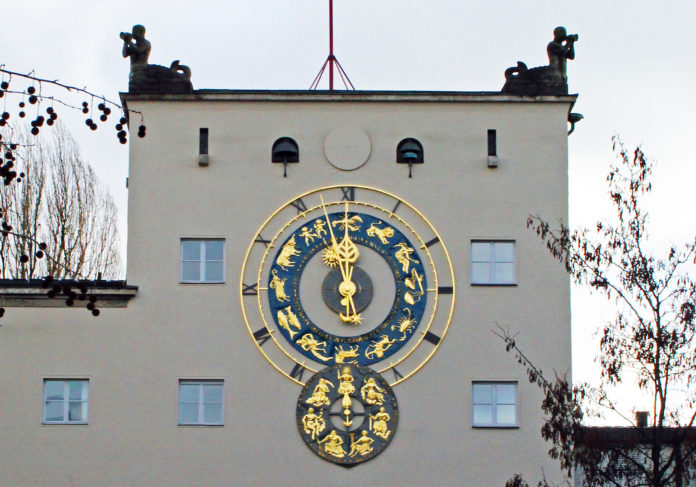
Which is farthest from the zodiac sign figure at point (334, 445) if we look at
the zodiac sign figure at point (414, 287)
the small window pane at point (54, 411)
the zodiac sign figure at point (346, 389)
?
the small window pane at point (54, 411)

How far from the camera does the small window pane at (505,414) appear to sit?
2919cm

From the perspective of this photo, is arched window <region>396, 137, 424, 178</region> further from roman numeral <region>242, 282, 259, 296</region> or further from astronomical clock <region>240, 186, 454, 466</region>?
roman numeral <region>242, 282, 259, 296</region>

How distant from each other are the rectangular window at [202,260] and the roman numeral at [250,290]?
1.52 feet

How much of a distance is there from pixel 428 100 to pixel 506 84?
61.9 inches

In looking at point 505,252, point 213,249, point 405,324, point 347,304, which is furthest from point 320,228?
point 505,252

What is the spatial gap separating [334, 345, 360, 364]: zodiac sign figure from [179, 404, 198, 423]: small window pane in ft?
8.96

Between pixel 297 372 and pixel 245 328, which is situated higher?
pixel 245 328

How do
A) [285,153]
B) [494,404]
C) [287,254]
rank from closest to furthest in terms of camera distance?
[494,404], [287,254], [285,153]

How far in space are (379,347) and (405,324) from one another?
2.10 feet

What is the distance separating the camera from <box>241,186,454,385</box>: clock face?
1155 inches

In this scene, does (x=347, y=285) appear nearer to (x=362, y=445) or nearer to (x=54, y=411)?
(x=362, y=445)

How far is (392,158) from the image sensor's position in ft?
99.6

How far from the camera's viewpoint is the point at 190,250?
30.0 metres

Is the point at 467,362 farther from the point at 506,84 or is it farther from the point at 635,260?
the point at 635,260
